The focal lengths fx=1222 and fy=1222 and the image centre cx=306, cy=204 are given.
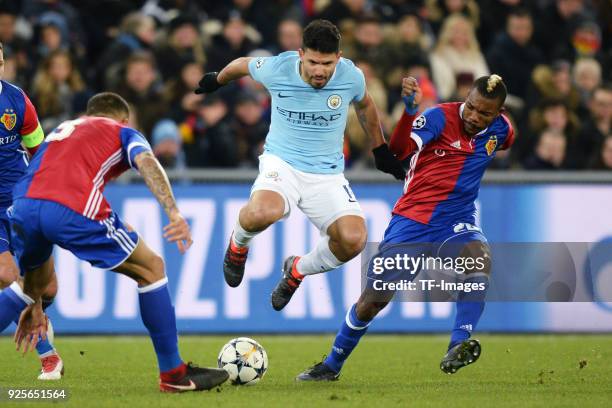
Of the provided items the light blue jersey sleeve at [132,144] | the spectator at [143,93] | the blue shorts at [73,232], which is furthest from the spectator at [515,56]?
the blue shorts at [73,232]

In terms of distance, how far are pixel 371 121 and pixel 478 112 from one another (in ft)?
2.87

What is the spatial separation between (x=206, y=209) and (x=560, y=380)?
5.22 meters

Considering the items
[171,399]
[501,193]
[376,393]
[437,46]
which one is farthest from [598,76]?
[171,399]

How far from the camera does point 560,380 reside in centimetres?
954

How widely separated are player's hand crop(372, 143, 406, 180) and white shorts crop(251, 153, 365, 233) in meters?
0.41

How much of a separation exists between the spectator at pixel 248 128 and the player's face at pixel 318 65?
520cm

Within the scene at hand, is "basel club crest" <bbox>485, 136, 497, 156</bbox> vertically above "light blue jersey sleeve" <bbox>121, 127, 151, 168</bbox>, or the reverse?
"light blue jersey sleeve" <bbox>121, 127, 151, 168</bbox>

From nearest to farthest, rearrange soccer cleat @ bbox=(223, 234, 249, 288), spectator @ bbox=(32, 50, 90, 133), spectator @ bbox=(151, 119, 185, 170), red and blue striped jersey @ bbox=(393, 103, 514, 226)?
red and blue striped jersey @ bbox=(393, 103, 514, 226) → soccer cleat @ bbox=(223, 234, 249, 288) → spectator @ bbox=(151, 119, 185, 170) → spectator @ bbox=(32, 50, 90, 133)

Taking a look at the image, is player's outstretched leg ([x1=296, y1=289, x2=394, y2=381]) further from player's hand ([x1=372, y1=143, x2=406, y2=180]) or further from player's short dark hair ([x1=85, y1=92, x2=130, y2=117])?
player's short dark hair ([x1=85, y1=92, x2=130, y2=117])

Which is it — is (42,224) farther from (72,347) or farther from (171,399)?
(72,347)

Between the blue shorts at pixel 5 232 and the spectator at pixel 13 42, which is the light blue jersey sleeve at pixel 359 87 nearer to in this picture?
the blue shorts at pixel 5 232

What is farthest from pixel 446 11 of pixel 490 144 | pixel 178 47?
pixel 490 144

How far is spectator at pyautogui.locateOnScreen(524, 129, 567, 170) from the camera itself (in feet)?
48.1

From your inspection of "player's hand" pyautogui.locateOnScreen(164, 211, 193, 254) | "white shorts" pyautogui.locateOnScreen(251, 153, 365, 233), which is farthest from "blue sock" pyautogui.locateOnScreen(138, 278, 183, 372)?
"white shorts" pyautogui.locateOnScreen(251, 153, 365, 233)
